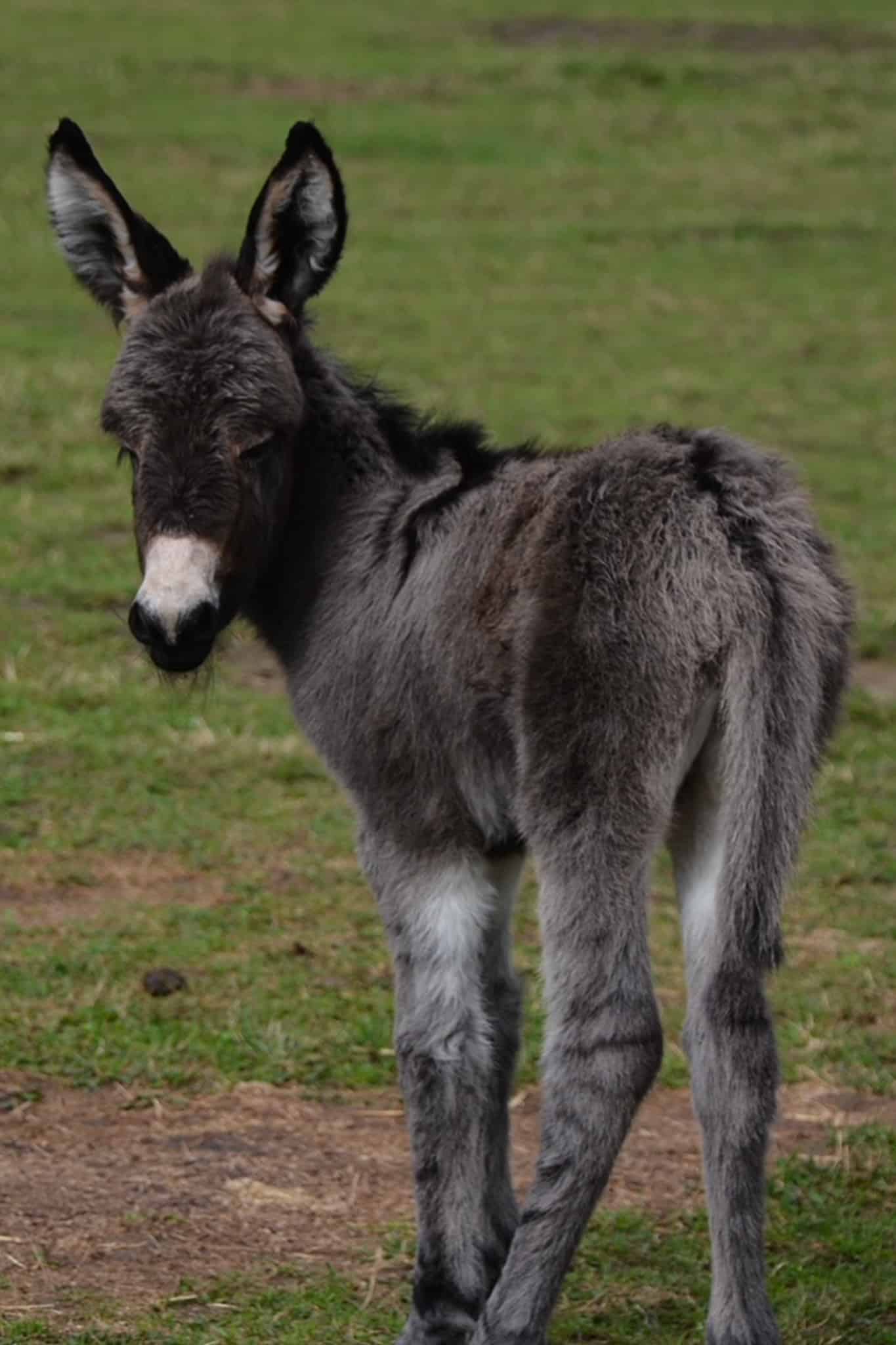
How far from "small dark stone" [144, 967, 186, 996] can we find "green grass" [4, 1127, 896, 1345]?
1411 millimetres

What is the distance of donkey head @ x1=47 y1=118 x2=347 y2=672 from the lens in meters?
4.55

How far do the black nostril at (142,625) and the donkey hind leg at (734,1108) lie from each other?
3.78ft

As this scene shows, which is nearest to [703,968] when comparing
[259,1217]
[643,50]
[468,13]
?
[259,1217]

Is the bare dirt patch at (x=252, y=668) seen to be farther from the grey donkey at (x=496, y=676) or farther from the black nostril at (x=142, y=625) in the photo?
the black nostril at (x=142, y=625)

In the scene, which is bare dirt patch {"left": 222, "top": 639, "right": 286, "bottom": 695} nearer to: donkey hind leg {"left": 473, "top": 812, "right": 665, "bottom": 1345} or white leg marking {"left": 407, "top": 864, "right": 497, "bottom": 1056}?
white leg marking {"left": 407, "top": 864, "right": 497, "bottom": 1056}

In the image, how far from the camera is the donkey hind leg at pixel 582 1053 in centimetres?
431

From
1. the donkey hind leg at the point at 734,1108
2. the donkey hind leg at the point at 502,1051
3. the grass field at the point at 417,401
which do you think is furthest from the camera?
the grass field at the point at 417,401

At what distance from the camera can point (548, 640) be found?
440 centimetres

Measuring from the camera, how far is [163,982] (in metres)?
6.39

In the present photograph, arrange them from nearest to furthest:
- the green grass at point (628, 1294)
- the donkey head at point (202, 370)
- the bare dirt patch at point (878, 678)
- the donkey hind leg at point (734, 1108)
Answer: the donkey hind leg at point (734, 1108) → the donkey head at point (202, 370) → the green grass at point (628, 1294) → the bare dirt patch at point (878, 678)

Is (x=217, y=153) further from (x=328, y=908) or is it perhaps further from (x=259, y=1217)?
(x=259, y=1217)

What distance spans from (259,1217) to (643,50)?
61.6 feet

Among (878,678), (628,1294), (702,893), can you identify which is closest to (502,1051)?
(628,1294)

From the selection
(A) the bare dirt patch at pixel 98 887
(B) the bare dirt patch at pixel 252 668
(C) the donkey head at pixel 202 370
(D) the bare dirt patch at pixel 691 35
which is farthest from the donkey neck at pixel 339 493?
(D) the bare dirt patch at pixel 691 35
